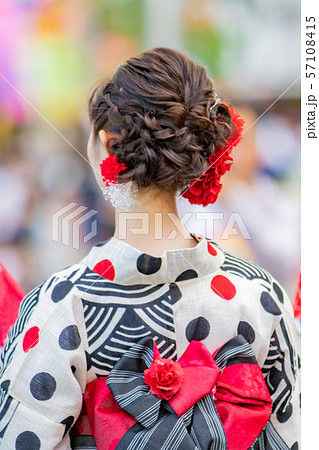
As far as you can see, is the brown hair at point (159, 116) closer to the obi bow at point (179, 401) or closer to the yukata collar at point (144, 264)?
the yukata collar at point (144, 264)

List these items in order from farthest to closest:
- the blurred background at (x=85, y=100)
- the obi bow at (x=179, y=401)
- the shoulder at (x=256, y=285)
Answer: the blurred background at (x=85, y=100)
the shoulder at (x=256, y=285)
the obi bow at (x=179, y=401)

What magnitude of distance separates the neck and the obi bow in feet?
0.41

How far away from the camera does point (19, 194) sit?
33.2 inches

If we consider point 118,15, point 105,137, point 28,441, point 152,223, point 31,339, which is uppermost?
point 118,15

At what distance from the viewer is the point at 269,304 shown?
67 cm

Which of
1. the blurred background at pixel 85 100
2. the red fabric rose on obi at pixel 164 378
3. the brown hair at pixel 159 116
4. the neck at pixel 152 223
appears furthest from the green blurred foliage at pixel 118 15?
the red fabric rose on obi at pixel 164 378

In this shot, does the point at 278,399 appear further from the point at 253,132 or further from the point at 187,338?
the point at 253,132

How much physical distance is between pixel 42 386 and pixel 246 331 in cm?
27

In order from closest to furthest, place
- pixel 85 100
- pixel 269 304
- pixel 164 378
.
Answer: pixel 164 378 < pixel 269 304 < pixel 85 100

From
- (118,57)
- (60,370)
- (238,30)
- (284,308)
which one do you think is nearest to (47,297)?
(60,370)

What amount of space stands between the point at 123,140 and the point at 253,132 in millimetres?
364

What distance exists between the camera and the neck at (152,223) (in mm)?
631

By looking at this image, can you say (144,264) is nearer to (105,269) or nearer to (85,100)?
(105,269)

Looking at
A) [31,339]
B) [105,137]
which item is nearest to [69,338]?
[31,339]
